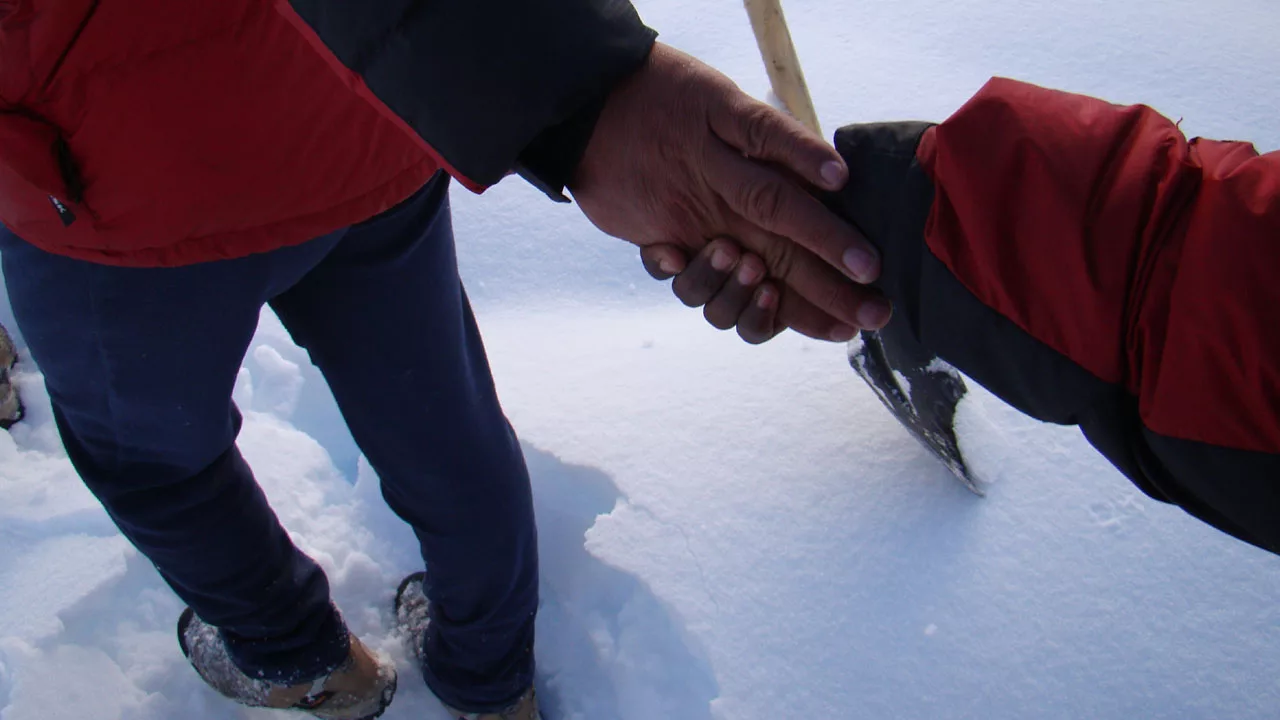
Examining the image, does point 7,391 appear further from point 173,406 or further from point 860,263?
point 860,263

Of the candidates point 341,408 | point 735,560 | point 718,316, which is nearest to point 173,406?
point 341,408

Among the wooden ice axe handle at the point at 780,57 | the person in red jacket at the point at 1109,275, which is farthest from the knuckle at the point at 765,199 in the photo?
the wooden ice axe handle at the point at 780,57

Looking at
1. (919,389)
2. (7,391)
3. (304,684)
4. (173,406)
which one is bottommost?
(7,391)

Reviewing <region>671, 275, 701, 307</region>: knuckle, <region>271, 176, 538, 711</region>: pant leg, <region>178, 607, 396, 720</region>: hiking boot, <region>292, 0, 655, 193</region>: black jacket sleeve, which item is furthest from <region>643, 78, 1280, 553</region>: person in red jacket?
<region>178, 607, 396, 720</region>: hiking boot

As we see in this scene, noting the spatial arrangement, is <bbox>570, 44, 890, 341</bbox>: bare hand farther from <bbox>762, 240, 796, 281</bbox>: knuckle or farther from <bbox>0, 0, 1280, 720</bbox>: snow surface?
<bbox>0, 0, 1280, 720</bbox>: snow surface

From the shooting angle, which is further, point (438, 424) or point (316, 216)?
point (438, 424)

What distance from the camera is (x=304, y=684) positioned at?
1.26m

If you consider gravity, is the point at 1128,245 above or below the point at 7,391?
above

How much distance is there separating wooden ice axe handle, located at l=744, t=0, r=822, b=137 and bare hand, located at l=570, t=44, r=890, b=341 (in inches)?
51.8

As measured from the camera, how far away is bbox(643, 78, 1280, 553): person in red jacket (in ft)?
2.13

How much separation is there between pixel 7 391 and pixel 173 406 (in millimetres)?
1304

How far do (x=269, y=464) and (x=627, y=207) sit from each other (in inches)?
46.4

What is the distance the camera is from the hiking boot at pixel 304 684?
128 cm

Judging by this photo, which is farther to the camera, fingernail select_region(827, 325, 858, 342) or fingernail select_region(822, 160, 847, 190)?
fingernail select_region(827, 325, 858, 342)
